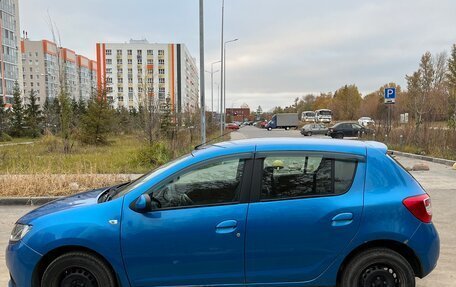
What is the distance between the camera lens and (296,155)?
12.5 ft

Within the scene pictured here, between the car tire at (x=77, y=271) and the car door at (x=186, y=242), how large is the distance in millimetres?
220

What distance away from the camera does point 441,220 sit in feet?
23.4

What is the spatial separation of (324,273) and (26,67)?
138676mm

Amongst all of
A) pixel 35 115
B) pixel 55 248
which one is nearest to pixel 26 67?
pixel 35 115

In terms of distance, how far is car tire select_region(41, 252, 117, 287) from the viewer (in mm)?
3496

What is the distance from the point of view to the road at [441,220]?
4.50 metres

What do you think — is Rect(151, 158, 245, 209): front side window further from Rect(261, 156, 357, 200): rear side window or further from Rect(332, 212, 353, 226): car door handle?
Rect(332, 212, 353, 226): car door handle

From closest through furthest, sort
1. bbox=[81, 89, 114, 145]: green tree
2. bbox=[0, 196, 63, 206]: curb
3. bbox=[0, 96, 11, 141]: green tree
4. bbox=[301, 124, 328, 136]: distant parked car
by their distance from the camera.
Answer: bbox=[0, 196, 63, 206]: curb
bbox=[81, 89, 114, 145]: green tree
bbox=[0, 96, 11, 141]: green tree
bbox=[301, 124, 328, 136]: distant parked car

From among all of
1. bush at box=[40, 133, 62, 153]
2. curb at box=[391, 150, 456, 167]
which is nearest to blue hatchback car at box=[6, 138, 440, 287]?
curb at box=[391, 150, 456, 167]

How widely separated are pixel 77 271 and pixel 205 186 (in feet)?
4.48

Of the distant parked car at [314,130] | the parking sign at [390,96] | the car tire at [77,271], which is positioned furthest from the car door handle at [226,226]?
the distant parked car at [314,130]

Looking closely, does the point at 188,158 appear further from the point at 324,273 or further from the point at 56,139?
the point at 56,139

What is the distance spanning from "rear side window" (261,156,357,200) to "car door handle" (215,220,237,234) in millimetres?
371

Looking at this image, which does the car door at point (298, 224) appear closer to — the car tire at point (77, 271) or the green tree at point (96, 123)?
the car tire at point (77, 271)
